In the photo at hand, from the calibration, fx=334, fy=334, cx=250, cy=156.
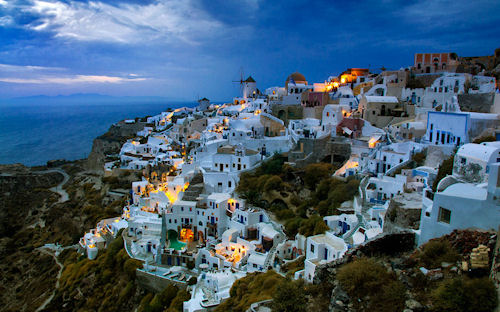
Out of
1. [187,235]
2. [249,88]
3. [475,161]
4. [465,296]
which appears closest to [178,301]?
[187,235]

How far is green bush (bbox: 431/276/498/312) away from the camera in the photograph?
5832 millimetres

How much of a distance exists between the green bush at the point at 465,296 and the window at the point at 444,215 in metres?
2.03

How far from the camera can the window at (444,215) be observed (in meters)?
8.05

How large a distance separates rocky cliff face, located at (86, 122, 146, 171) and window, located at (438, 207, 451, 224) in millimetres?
48754

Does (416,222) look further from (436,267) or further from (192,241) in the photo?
(192,241)

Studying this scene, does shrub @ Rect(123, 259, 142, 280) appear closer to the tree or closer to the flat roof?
the tree

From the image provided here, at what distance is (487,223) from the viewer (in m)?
7.28

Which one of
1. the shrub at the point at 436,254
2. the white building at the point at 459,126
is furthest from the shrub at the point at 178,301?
the white building at the point at 459,126

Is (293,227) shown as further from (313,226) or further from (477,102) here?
(477,102)

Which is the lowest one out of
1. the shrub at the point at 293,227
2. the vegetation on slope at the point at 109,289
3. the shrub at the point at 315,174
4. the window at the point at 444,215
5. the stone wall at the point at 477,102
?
the vegetation on slope at the point at 109,289

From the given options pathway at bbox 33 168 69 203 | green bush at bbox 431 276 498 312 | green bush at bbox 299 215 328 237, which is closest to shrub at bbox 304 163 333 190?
green bush at bbox 299 215 328 237

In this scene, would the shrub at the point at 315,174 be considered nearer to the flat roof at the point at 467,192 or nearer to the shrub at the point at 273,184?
the shrub at the point at 273,184

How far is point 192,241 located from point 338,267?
17109mm

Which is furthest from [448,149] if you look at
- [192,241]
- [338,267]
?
[192,241]
